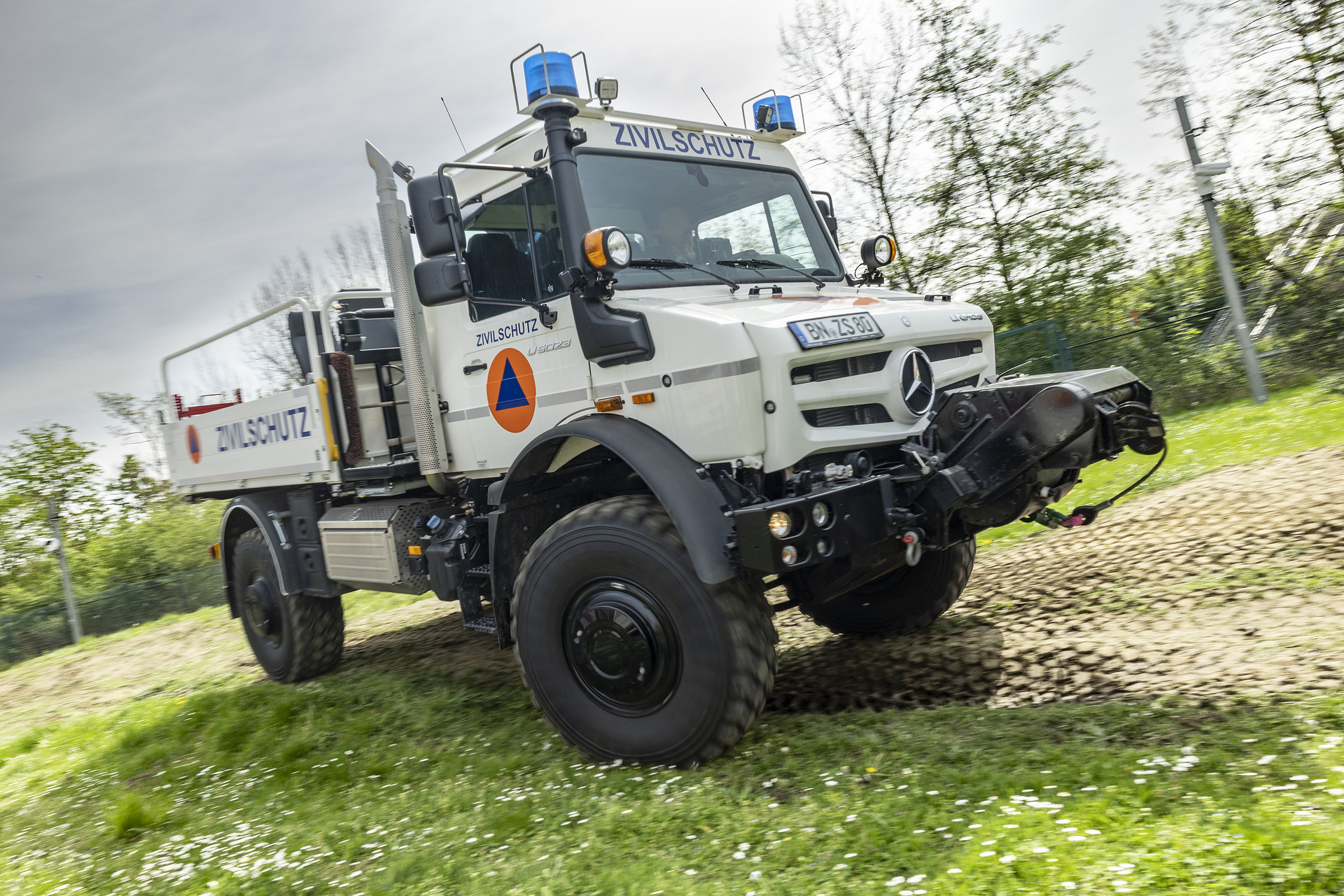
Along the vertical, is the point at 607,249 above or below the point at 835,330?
above

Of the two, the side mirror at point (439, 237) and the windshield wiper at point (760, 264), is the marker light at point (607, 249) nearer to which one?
the side mirror at point (439, 237)

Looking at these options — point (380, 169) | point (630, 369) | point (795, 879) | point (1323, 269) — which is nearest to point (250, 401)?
point (380, 169)

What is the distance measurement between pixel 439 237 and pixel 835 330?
1926mm

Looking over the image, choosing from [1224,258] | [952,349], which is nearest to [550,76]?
[952,349]

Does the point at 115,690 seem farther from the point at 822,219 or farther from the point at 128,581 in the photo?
the point at 128,581

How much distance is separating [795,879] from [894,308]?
249cm

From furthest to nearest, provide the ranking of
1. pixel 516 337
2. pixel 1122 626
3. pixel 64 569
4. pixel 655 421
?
pixel 64 569 → pixel 1122 626 → pixel 516 337 → pixel 655 421

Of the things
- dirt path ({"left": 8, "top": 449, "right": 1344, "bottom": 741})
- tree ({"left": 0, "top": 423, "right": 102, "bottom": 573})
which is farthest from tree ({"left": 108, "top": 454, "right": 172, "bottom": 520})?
dirt path ({"left": 8, "top": 449, "right": 1344, "bottom": 741})

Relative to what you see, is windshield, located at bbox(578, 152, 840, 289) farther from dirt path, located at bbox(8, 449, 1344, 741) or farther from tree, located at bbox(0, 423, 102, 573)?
tree, located at bbox(0, 423, 102, 573)

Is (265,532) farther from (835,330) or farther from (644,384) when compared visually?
(835,330)

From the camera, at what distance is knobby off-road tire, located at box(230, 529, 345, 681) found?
671 cm

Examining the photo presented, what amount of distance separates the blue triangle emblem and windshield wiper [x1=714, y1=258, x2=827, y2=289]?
1196 mm

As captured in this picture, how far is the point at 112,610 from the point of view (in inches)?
693

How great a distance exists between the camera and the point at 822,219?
18.1 feet
